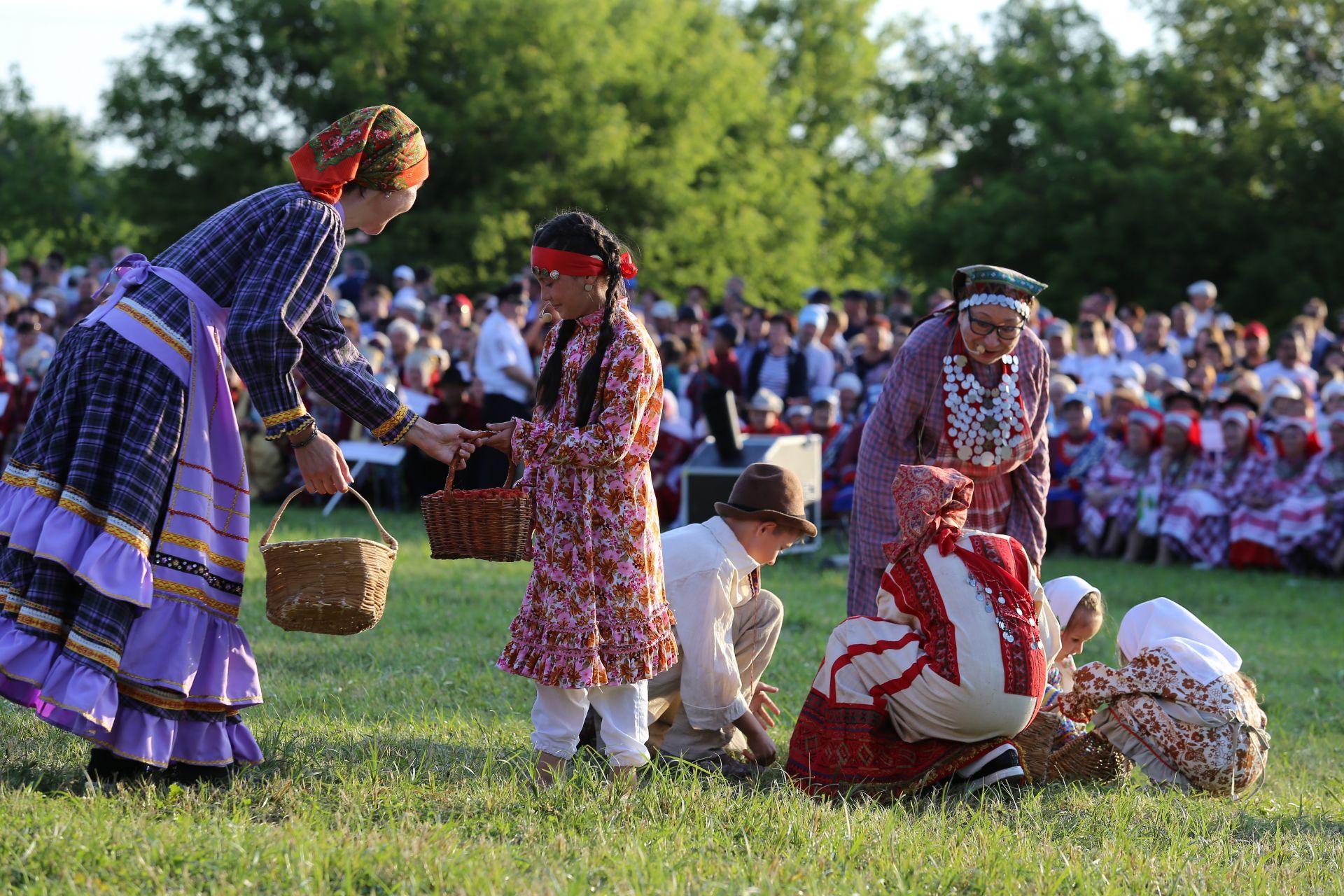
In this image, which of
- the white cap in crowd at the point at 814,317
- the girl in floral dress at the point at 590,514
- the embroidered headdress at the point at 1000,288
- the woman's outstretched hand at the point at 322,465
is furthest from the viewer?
the white cap in crowd at the point at 814,317

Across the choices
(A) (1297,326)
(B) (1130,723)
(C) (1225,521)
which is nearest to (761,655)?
(B) (1130,723)

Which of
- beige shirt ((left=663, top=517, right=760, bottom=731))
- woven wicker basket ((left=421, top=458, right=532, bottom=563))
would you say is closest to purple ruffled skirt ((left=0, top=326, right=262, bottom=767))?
woven wicker basket ((left=421, top=458, right=532, bottom=563))

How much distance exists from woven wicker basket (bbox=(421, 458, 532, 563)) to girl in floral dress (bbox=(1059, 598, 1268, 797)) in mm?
2231

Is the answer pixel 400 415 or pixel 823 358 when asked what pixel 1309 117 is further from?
pixel 400 415

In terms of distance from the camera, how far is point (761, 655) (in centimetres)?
511

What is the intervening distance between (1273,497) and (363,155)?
364 inches

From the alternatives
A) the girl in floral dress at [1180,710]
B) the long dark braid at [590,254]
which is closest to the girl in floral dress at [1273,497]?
the girl in floral dress at [1180,710]

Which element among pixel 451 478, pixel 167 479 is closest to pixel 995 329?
pixel 451 478

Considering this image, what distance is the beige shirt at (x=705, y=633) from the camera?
15.2 feet

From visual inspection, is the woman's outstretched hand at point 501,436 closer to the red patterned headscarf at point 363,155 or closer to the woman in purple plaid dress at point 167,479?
the woman in purple plaid dress at point 167,479

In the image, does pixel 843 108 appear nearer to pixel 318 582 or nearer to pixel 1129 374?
pixel 1129 374

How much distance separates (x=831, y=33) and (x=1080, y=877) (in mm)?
45570

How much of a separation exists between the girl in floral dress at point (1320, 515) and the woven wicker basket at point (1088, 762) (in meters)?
6.85

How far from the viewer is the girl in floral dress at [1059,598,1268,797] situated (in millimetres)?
4793
